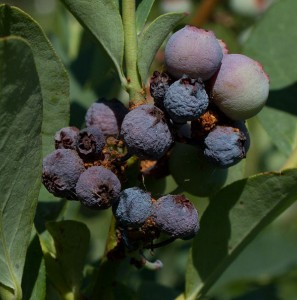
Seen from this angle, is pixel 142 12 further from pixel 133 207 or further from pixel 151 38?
pixel 133 207

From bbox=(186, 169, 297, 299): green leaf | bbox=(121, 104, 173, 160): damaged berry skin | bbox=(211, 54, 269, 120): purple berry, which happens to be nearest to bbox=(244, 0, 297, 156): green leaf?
bbox=(186, 169, 297, 299): green leaf

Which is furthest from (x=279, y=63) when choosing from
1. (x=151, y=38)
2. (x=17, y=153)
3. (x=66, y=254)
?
(x=17, y=153)

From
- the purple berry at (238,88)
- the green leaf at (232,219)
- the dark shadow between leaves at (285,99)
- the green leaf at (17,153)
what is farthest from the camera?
the dark shadow between leaves at (285,99)

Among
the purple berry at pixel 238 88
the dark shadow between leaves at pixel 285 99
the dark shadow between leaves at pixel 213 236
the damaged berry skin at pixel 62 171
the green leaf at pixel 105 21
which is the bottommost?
the dark shadow between leaves at pixel 213 236

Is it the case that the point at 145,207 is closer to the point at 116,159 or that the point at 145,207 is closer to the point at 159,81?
the point at 116,159

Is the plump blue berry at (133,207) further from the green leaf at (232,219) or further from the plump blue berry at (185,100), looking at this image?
the green leaf at (232,219)

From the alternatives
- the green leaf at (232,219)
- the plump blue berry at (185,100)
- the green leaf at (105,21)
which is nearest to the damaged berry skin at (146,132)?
the plump blue berry at (185,100)
